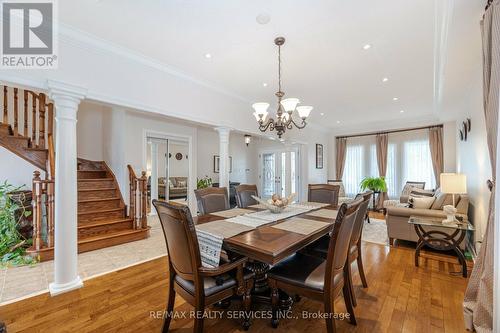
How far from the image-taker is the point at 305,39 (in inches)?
100

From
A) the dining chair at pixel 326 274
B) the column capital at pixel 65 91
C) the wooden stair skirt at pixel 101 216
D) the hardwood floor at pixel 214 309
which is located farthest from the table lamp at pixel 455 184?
the wooden stair skirt at pixel 101 216

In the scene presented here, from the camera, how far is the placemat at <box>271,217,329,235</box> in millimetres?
1919

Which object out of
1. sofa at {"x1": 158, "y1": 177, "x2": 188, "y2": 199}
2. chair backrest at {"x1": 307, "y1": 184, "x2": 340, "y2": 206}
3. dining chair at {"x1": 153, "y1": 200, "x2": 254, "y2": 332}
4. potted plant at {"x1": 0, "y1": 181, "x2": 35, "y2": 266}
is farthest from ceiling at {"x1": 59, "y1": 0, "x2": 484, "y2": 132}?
sofa at {"x1": 158, "y1": 177, "x2": 188, "y2": 199}

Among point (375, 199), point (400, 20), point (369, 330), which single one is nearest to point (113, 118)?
point (400, 20)

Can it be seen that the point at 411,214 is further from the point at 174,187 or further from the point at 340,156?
the point at 174,187

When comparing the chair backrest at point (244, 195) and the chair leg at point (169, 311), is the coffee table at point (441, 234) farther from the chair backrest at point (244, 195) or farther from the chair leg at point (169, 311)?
the chair leg at point (169, 311)

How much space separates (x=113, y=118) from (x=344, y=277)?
5.36 meters

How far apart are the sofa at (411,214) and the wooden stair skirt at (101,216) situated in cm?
426

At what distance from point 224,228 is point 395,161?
654cm

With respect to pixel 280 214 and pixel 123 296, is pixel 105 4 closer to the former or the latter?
pixel 280 214

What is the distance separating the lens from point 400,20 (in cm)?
221

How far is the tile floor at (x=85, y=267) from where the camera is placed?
93.9 inches

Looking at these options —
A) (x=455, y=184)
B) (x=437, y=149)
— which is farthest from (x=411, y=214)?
(x=437, y=149)

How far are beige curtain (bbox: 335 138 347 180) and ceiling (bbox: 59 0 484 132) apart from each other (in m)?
3.50
